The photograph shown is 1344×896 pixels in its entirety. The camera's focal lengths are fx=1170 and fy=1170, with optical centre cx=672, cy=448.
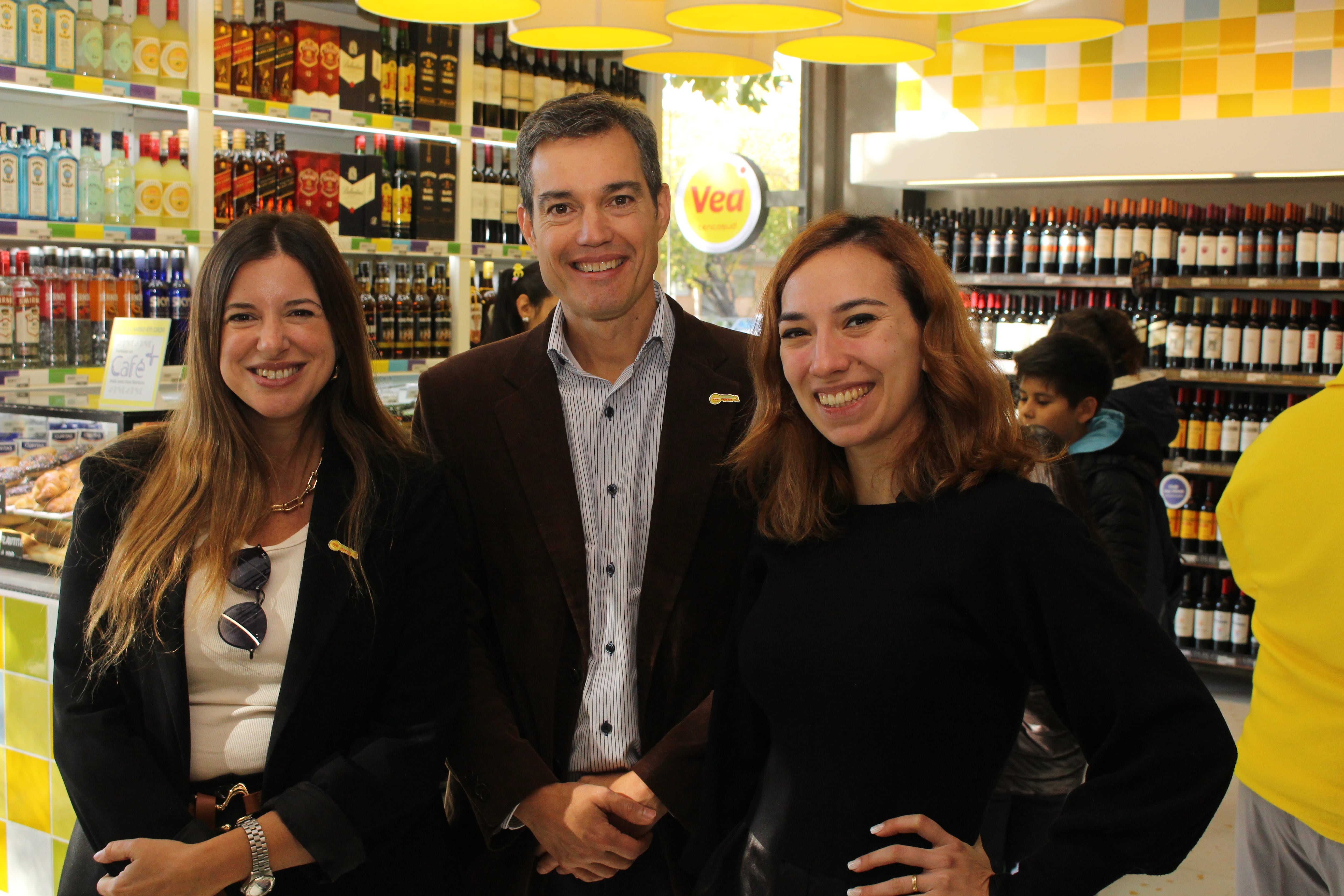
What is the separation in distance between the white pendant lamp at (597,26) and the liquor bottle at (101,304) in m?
1.64

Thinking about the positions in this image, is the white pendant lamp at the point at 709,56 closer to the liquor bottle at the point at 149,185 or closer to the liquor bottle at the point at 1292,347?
the liquor bottle at the point at 149,185

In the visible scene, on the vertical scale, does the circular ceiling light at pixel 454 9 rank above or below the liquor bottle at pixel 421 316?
above

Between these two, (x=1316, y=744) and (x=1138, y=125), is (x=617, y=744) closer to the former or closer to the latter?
(x=1316, y=744)

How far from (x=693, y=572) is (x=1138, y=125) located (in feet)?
17.1

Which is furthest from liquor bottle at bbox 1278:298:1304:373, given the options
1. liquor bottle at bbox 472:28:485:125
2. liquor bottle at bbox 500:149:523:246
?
liquor bottle at bbox 472:28:485:125

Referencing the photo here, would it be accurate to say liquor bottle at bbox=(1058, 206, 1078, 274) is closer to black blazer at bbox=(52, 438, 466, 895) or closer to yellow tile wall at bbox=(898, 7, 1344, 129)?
yellow tile wall at bbox=(898, 7, 1344, 129)

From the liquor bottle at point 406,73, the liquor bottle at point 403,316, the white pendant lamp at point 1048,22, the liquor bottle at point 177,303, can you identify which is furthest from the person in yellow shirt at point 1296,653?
the liquor bottle at point 406,73

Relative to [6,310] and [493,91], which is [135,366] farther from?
[493,91]

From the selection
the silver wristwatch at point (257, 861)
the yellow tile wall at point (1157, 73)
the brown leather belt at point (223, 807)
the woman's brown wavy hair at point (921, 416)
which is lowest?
the silver wristwatch at point (257, 861)

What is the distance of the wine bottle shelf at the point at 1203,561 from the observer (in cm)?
635

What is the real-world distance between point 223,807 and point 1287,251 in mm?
6096

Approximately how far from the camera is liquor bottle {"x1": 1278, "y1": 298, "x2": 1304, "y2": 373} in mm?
6094

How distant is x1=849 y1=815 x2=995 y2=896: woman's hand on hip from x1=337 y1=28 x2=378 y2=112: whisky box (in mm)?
3940

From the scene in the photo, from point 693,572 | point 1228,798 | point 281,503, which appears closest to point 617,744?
point 693,572
